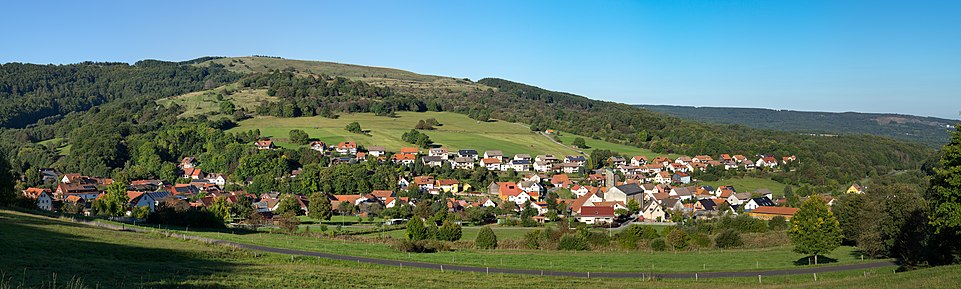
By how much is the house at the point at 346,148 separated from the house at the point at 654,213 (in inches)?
1695

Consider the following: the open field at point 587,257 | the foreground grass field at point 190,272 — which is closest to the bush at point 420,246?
the open field at point 587,257

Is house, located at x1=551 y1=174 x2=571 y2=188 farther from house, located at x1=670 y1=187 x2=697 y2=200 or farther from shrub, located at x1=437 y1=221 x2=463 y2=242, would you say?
shrub, located at x1=437 y1=221 x2=463 y2=242

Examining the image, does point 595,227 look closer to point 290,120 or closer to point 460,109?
point 290,120

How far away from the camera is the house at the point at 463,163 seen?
302ft

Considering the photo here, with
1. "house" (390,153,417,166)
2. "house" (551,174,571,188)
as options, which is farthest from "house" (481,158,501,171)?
"house" (390,153,417,166)

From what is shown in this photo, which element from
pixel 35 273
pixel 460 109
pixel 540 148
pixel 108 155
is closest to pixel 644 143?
pixel 540 148

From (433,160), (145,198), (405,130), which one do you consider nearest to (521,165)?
(433,160)

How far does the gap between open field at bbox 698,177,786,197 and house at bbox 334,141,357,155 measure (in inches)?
1821

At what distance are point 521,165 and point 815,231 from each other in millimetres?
61076

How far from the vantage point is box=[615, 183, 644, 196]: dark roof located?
73.6 meters

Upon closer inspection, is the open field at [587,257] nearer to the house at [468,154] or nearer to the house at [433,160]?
the house at [433,160]

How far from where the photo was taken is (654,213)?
65.4 meters

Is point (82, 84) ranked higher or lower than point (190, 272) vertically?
higher

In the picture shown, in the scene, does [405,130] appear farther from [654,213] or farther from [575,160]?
[654,213]
